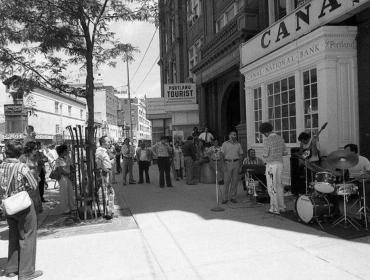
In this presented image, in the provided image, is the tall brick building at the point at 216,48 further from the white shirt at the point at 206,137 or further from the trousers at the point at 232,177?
the trousers at the point at 232,177

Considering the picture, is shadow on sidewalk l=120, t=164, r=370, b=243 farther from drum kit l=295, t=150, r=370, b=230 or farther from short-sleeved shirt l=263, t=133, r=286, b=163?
short-sleeved shirt l=263, t=133, r=286, b=163

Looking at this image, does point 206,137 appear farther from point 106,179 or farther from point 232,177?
point 106,179

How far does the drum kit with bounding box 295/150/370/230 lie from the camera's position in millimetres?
6078

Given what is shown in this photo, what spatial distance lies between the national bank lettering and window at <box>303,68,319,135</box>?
110 cm

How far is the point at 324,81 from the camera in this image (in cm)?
878

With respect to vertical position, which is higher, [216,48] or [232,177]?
[216,48]

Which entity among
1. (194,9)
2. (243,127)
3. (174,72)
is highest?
(194,9)

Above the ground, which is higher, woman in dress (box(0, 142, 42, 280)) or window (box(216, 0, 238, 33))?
window (box(216, 0, 238, 33))

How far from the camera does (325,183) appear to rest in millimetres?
6176

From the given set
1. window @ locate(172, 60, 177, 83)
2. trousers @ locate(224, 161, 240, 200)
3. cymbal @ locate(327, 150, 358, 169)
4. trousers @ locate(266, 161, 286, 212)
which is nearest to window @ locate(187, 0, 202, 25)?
window @ locate(172, 60, 177, 83)

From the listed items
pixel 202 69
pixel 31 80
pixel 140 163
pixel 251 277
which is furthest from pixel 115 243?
pixel 202 69

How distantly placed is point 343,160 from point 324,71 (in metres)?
3.35

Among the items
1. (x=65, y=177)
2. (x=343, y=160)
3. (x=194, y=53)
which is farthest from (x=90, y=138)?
(x=194, y=53)

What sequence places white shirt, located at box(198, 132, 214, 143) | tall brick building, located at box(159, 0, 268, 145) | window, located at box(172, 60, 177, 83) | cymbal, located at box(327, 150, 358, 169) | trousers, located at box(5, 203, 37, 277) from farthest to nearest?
window, located at box(172, 60, 177, 83)
white shirt, located at box(198, 132, 214, 143)
tall brick building, located at box(159, 0, 268, 145)
cymbal, located at box(327, 150, 358, 169)
trousers, located at box(5, 203, 37, 277)
